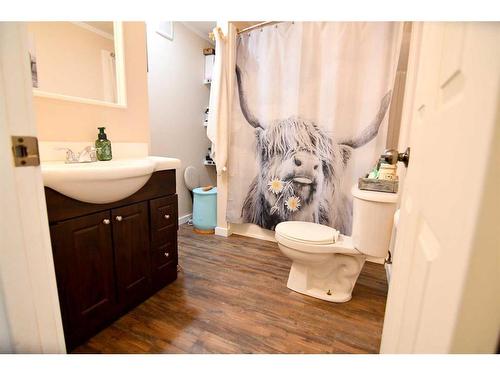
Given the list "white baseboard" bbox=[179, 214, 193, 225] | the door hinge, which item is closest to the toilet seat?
the door hinge

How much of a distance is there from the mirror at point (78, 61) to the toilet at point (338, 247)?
1393mm

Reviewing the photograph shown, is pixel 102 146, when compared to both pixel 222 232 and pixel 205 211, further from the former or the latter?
pixel 222 232

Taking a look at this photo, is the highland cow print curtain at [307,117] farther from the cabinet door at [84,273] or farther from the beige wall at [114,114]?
the cabinet door at [84,273]

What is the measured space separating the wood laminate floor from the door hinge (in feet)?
Result: 3.25

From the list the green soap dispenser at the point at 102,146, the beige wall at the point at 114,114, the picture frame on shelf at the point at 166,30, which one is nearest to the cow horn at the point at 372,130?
the beige wall at the point at 114,114

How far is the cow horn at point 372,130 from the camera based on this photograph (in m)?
1.67

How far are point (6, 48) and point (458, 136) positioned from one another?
735 mm

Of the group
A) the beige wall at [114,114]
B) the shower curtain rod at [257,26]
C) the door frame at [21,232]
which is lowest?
the door frame at [21,232]

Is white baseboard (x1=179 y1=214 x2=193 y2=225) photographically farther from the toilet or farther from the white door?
the white door

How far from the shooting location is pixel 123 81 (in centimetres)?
147

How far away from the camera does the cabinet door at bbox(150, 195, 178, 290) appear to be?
4.54 ft

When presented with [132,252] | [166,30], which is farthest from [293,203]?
[166,30]

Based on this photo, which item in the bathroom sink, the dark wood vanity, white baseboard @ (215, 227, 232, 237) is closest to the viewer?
the bathroom sink

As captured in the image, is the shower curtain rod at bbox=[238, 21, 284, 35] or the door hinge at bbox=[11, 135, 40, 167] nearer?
the door hinge at bbox=[11, 135, 40, 167]
